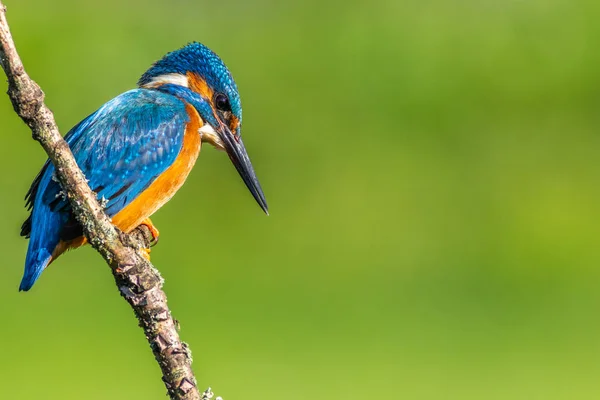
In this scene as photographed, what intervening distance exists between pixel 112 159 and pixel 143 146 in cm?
14

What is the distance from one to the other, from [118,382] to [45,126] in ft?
13.9

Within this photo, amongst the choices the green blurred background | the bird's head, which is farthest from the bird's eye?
the green blurred background

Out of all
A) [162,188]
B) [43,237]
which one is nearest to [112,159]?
[162,188]

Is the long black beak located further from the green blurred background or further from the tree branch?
the green blurred background

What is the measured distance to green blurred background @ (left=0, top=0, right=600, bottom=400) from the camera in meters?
6.83

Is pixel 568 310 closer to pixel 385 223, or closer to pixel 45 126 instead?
pixel 385 223

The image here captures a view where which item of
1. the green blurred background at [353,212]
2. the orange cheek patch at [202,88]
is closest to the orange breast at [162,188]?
the orange cheek patch at [202,88]

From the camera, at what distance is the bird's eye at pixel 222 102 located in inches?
155

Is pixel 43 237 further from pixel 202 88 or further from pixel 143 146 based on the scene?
pixel 202 88

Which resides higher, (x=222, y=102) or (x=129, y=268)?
(x=222, y=102)

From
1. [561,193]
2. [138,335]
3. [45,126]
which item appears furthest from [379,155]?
[45,126]

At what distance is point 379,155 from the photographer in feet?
28.9

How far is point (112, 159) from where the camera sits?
3424 millimetres

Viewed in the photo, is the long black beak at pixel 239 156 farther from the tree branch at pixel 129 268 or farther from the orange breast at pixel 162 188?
the tree branch at pixel 129 268
